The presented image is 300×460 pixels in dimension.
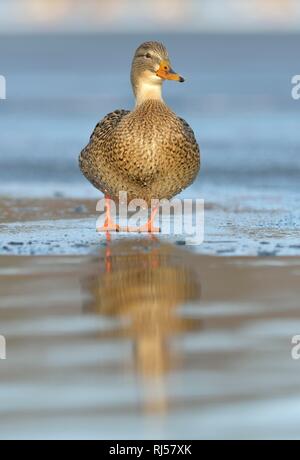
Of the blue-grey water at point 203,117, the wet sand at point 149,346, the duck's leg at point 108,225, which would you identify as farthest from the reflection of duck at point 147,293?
the duck's leg at point 108,225

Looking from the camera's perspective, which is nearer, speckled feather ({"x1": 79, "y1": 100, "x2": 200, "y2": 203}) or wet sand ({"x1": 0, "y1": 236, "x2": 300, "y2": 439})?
wet sand ({"x1": 0, "y1": 236, "x2": 300, "y2": 439})

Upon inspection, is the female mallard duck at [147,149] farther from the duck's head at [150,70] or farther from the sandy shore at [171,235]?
the sandy shore at [171,235]

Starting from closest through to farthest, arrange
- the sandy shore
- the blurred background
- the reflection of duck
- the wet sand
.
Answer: the wet sand, the reflection of duck, the sandy shore, the blurred background

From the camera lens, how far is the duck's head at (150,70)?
7.83m

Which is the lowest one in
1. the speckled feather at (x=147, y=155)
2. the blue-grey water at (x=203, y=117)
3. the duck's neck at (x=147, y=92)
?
the speckled feather at (x=147, y=155)

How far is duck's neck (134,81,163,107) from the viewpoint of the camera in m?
7.94

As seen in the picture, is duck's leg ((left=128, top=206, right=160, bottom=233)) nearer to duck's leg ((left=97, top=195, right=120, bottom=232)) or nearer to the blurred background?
duck's leg ((left=97, top=195, right=120, bottom=232))

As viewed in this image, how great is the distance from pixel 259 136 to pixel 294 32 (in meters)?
17.0

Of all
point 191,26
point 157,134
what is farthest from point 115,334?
point 191,26

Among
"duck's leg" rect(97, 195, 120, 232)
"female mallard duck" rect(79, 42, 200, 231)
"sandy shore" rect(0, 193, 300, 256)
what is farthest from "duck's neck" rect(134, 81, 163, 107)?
"sandy shore" rect(0, 193, 300, 256)

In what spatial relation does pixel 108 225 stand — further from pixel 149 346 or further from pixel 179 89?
pixel 179 89

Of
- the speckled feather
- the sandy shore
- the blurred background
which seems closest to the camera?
the sandy shore

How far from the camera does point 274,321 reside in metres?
5.20
